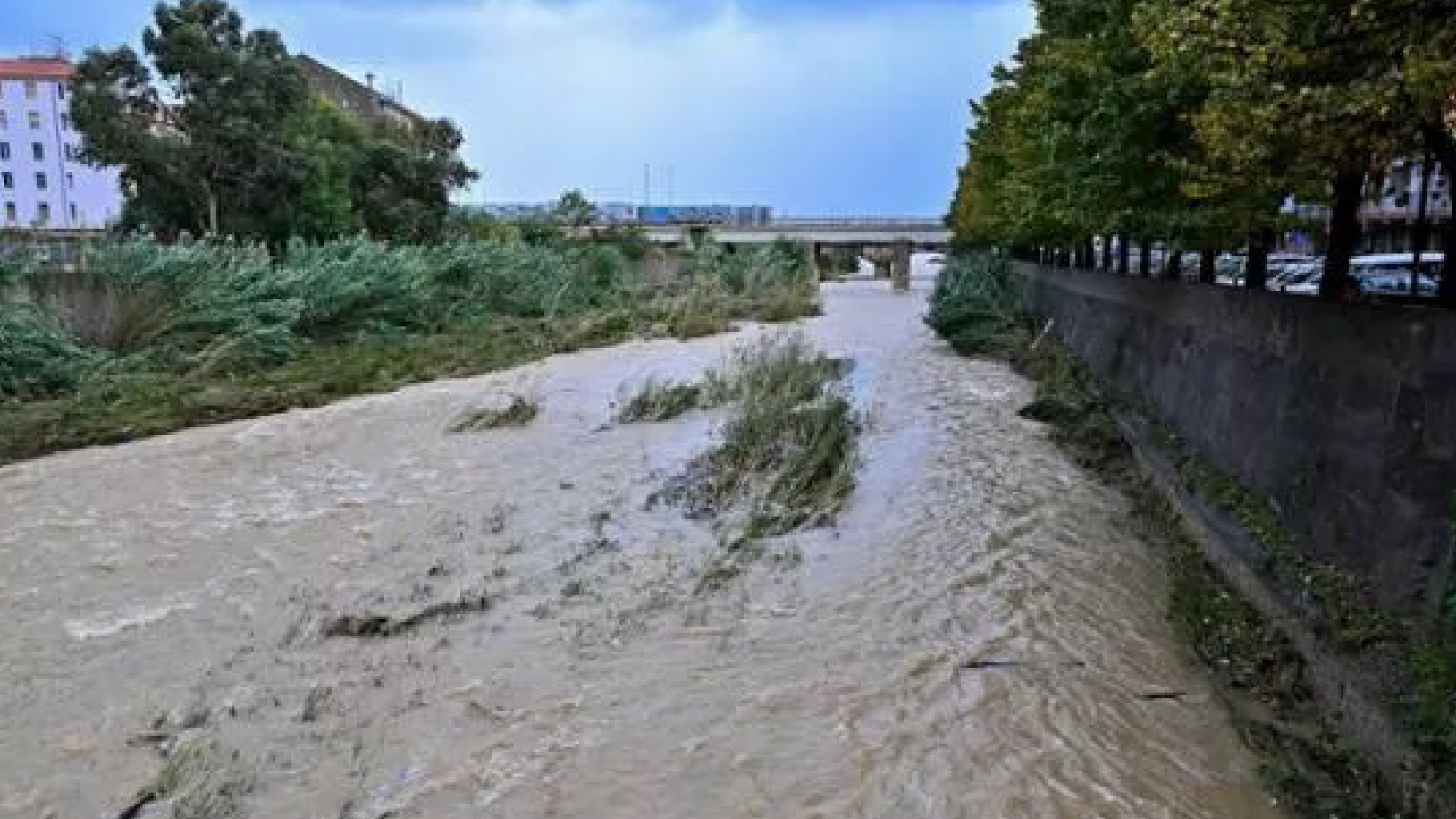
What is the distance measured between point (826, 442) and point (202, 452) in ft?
26.0

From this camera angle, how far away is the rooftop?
7800 cm

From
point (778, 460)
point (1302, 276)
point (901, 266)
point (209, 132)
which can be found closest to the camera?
point (778, 460)

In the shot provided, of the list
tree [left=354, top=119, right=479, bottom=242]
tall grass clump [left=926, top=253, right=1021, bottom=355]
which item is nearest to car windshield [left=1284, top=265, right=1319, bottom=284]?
tall grass clump [left=926, top=253, right=1021, bottom=355]

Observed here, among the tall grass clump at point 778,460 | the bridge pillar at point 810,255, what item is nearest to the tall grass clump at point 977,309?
the tall grass clump at point 778,460

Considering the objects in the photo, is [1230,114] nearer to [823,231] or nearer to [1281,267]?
[1281,267]

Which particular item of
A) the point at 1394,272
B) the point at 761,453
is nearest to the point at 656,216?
the point at 1394,272

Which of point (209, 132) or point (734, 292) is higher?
point (209, 132)

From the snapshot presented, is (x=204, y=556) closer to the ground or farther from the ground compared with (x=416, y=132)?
closer to the ground

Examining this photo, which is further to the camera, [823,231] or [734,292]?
[823,231]

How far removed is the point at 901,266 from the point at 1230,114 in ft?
262

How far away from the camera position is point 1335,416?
779 cm

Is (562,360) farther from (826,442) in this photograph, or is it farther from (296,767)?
(296,767)

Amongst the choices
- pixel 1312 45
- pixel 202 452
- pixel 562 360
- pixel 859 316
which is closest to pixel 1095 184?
pixel 1312 45

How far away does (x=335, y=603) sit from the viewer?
8.16m
